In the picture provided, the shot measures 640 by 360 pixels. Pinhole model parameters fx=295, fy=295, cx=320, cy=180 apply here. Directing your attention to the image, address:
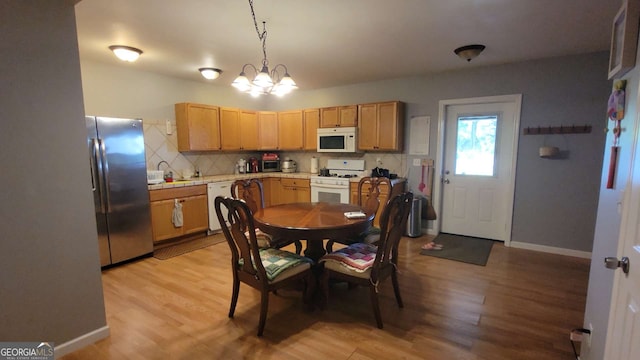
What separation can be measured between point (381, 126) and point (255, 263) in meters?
3.15

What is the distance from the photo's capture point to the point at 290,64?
375cm

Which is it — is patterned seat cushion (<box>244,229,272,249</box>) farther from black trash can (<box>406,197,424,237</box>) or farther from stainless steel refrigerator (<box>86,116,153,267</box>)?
black trash can (<box>406,197,424,237</box>)

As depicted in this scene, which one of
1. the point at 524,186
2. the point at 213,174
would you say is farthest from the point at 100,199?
the point at 524,186

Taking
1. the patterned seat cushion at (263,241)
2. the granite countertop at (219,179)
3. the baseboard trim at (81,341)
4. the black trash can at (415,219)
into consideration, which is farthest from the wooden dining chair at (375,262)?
the granite countertop at (219,179)

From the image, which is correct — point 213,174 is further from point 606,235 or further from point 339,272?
point 606,235

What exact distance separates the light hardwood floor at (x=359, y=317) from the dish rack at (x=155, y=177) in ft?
3.70

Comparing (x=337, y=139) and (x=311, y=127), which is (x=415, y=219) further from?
(x=311, y=127)

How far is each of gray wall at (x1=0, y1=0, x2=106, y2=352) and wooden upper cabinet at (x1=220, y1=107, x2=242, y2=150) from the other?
2.91m

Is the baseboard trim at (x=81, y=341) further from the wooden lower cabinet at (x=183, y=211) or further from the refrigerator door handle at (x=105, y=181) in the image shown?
the wooden lower cabinet at (x=183, y=211)

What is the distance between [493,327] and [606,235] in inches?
41.8

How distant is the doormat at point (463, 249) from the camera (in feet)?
11.6

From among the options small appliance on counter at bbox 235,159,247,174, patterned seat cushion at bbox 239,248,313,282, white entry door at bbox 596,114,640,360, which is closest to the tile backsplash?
small appliance on counter at bbox 235,159,247,174

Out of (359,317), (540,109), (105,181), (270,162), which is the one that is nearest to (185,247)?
(105,181)

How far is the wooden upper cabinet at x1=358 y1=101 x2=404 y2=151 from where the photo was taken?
→ 4.43 meters
